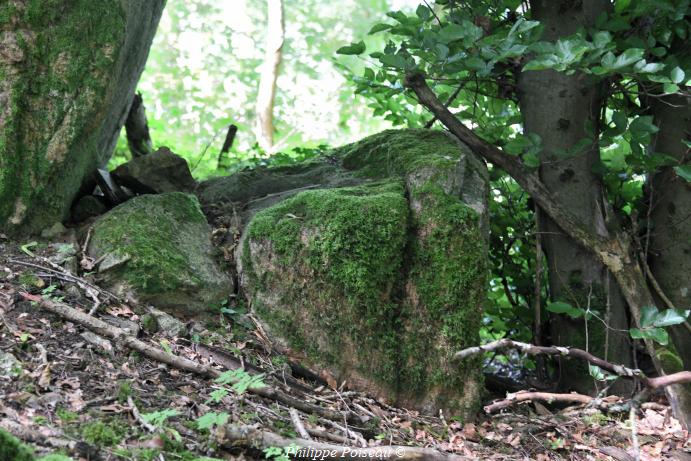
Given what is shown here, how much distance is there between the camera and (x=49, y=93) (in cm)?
365

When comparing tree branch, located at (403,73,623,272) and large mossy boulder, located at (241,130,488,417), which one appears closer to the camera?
large mossy boulder, located at (241,130,488,417)

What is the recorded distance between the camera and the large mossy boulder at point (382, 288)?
3.53 m

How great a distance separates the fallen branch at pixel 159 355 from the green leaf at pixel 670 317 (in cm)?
181

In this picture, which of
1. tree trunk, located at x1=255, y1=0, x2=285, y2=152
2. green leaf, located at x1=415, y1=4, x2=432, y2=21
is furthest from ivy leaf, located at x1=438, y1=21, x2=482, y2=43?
tree trunk, located at x1=255, y1=0, x2=285, y2=152

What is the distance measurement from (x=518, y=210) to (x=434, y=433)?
7.63 feet

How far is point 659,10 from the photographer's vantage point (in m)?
3.93

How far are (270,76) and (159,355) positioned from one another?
11196 mm

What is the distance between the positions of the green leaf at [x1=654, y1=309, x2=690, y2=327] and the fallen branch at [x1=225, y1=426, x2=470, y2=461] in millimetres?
1534

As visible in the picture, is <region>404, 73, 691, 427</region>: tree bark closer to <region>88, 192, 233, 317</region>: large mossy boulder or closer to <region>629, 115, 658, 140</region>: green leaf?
<region>629, 115, 658, 140</region>: green leaf

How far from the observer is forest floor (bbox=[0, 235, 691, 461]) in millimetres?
2439

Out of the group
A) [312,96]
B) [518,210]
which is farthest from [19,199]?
[312,96]

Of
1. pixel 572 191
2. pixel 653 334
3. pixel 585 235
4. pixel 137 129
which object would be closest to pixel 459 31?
pixel 572 191

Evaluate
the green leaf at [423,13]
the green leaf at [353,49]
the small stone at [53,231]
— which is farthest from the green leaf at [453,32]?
the small stone at [53,231]

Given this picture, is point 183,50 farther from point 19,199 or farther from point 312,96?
point 19,199
